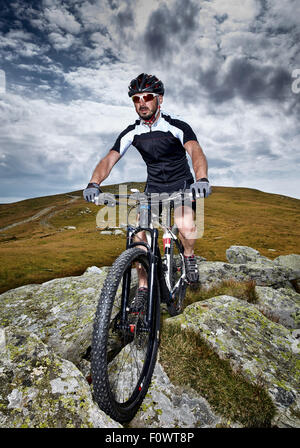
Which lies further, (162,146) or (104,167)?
(162,146)

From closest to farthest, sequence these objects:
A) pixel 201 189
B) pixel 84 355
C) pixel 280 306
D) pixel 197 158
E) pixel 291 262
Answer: pixel 201 189 → pixel 84 355 → pixel 197 158 → pixel 280 306 → pixel 291 262

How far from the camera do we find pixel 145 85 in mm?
4328

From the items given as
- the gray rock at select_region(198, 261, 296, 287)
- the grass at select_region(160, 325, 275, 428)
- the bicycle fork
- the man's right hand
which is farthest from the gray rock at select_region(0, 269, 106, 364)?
the gray rock at select_region(198, 261, 296, 287)

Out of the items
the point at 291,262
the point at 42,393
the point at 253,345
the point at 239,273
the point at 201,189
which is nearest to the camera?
the point at 42,393

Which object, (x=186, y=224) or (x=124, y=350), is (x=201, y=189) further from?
(x=124, y=350)

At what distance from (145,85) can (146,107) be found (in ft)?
1.22

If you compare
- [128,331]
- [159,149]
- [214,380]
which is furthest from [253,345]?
[159,149]

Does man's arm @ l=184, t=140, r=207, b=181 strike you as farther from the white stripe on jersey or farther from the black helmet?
the black helmet

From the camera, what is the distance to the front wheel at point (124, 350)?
94.6 inches

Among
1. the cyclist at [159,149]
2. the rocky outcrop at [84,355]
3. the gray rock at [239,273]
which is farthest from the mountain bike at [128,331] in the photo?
the gray rock at [239,273]

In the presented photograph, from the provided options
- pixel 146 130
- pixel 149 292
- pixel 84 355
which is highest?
pixel 146 130

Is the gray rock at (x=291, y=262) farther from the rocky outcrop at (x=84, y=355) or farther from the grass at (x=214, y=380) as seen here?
the grass at (x=214, y=380)

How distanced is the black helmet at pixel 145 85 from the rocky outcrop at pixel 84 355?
4406 mm

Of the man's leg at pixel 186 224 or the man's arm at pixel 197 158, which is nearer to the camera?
the man's arm at pixel 197 158
